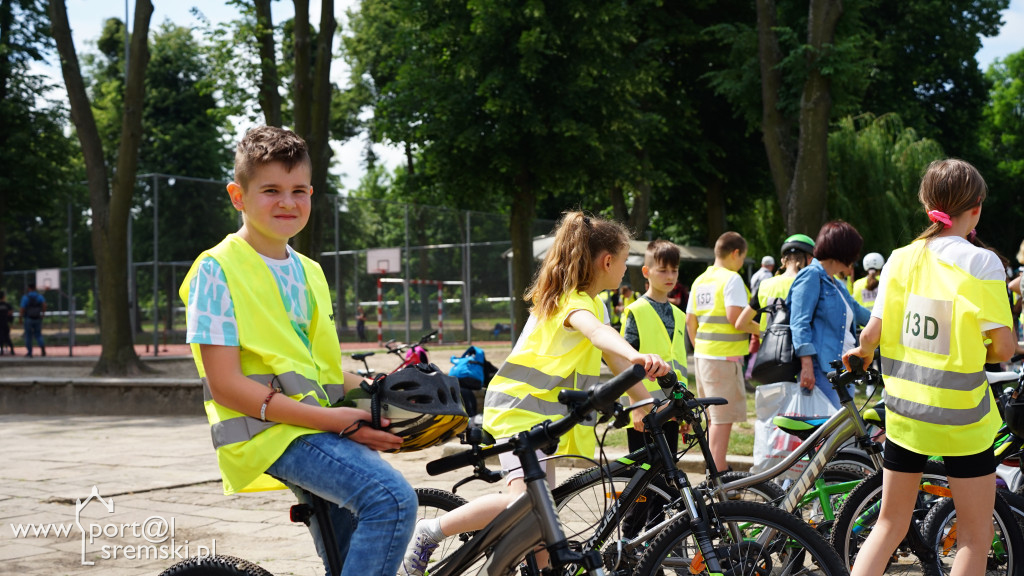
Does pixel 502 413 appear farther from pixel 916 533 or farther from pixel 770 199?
pixel 770 199

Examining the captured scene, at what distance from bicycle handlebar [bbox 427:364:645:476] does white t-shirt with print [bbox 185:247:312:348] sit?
0.54 metres

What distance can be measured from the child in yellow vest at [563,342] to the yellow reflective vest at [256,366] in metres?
1.10

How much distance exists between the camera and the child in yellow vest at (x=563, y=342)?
3865 millimetres

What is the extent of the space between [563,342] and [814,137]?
44.4 ft

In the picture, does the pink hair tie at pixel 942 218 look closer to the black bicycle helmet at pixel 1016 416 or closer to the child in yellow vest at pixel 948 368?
the child in yellow vest at pixel 948 368

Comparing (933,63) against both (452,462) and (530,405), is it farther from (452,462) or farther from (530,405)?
(452,462)

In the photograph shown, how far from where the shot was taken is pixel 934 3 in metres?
28.8

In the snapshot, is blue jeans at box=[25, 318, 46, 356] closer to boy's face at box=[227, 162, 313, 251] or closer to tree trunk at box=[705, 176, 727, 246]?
tree trunk at box=[705, 176, 727, 246]

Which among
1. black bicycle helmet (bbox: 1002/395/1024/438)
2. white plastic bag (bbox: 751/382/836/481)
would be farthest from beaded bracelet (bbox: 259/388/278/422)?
white plastic bag (bbox: 751/382/836/481)

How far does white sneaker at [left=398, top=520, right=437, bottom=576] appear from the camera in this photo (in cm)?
349

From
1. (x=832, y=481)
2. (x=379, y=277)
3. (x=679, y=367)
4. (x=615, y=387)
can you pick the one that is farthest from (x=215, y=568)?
(x=379, y=277)

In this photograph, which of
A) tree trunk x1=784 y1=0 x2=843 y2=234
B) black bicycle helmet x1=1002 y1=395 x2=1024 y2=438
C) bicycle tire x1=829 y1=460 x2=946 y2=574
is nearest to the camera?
bicycle tire x1=829 y1=460 x2=946 y2=574

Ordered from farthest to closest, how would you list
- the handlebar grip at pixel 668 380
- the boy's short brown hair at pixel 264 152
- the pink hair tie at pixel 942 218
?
1. the pink hair tie at pixel 942 218
2. the handlebar grip at pixel 668 380
3. the boy's short brown hair at pixel 264 152

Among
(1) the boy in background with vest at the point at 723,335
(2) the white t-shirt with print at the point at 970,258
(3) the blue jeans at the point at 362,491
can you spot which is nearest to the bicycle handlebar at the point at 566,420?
(3) the blue jeans at the point at 362,491
